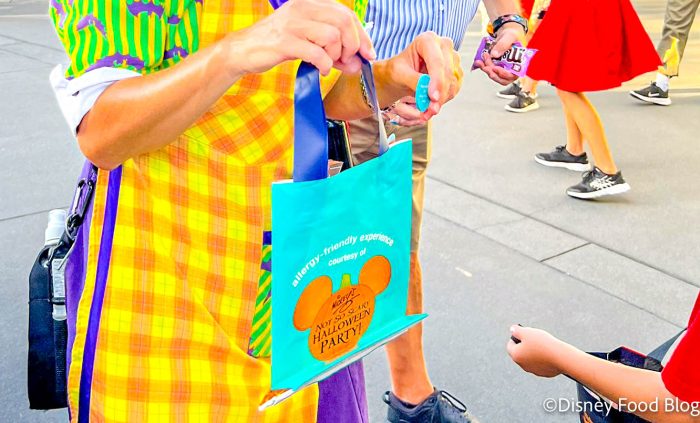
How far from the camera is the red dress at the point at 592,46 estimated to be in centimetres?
483

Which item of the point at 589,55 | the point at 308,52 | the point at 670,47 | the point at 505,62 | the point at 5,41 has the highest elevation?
the point at 308,52

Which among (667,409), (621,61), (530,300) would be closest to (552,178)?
(621,61)

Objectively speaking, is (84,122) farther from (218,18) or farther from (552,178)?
(552,178)

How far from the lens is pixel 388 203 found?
129cm

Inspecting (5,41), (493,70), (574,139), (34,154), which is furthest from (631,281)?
(5,41)

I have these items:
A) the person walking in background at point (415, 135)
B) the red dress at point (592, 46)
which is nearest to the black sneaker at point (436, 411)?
the person walking in background at point (415, 135)

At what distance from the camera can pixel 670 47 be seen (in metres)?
6.95

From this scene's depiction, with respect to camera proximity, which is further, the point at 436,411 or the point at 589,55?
the point at 589,55

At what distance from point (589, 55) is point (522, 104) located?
5.72 ft

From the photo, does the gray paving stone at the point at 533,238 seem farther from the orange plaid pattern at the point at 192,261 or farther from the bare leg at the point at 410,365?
the orange plaid pattern at the point at 192,261

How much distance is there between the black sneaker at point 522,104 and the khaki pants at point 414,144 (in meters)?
4.05

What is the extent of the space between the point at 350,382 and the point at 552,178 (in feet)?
12.2

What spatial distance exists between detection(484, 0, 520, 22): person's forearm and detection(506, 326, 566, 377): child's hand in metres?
1.09

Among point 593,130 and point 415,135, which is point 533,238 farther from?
point 415,135
